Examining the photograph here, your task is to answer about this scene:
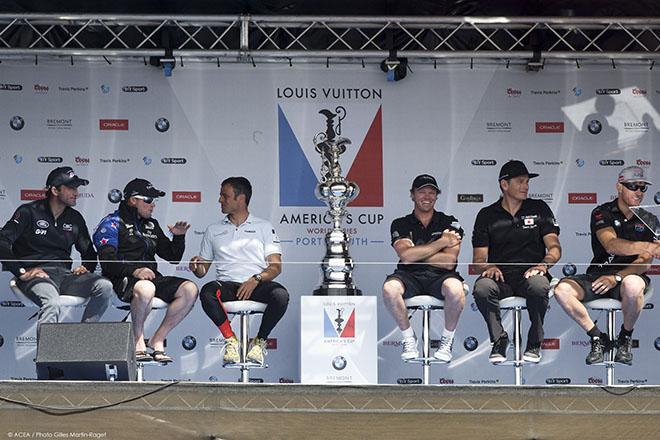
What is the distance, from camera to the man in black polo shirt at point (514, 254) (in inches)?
258

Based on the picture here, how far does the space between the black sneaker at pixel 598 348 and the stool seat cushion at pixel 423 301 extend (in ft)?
2.61

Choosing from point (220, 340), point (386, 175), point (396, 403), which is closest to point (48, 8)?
point (386, 175)

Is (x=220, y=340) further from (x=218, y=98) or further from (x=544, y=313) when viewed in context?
(x=218, y=98)

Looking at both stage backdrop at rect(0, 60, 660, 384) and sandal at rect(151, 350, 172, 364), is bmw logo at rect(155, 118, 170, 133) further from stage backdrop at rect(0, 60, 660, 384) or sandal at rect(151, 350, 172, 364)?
sandal at rect(151, 350, 172, 364)

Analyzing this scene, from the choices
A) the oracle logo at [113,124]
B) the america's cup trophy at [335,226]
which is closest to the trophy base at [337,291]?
the america's cup trophy at [335,226]

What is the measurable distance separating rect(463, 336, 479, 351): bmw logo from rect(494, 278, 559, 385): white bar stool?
161 millimetres

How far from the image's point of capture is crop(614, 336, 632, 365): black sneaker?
6.47 meters

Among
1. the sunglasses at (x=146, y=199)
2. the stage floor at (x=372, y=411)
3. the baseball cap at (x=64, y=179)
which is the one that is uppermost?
the baseball cap at (x=64, y=179)

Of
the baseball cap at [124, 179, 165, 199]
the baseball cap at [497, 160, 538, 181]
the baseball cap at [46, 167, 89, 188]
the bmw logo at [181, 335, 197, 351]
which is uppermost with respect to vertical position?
the baseball cap at [497, 160, 538, 181]

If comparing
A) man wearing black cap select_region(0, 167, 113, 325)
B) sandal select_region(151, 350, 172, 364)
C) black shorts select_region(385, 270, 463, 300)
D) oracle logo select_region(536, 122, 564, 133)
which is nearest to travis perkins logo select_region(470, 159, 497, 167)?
oracle logo select_region(536, 122, 564, 133)

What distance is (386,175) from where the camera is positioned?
9180 millimetres

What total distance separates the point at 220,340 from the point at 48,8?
3632 mm

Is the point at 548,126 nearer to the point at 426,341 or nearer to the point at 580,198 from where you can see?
the point at 580,198

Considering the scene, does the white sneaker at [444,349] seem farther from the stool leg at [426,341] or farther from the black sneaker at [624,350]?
the black sneaker at [624,350]
